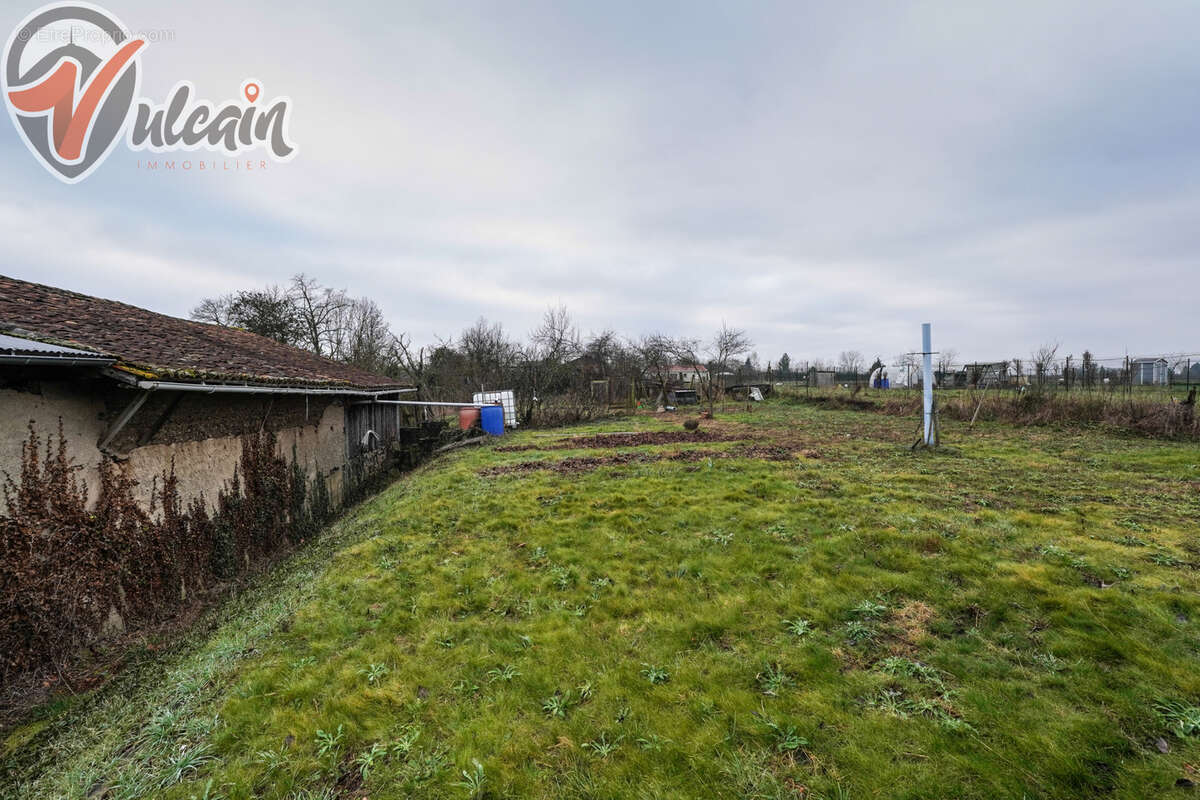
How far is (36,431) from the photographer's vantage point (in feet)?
11.6

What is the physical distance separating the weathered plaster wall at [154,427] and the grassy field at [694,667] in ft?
5.65

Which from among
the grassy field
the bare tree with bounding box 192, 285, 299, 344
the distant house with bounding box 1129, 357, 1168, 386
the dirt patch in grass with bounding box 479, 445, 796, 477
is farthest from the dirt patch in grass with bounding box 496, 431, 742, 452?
the bare tree with bounding box 192, 285, 299, 344

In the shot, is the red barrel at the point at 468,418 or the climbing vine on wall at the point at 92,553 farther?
the red barrel at the point at 468,418

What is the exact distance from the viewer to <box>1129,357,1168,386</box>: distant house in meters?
14.0

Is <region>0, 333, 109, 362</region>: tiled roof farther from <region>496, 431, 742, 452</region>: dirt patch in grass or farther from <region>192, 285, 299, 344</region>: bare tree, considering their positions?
<region>192, 285, 299, 344</region>: bare tree

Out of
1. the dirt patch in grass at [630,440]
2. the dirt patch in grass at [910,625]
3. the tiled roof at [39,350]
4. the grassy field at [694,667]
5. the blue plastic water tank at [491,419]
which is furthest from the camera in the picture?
the blue plastic water tank at [491,419]

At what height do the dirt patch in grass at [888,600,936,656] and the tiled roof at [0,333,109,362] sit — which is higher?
the tiled roof at [0,333,109,362]

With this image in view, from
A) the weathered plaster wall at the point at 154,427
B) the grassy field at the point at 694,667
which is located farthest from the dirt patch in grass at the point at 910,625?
the weathered plaster wall at the point at 154,427

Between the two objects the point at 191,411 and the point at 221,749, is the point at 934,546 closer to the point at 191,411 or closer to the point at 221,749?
the point at 221,749

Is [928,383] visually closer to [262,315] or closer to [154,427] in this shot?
[154,427]

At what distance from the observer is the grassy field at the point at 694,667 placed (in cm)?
233

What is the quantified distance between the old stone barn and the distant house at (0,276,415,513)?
2 centimetres

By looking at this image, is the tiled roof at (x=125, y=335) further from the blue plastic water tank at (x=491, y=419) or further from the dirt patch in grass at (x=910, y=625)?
the blue plastic water tank at (x=491, y=419)

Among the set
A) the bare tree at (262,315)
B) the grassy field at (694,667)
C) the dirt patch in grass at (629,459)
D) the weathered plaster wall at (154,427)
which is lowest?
the grassy field at (694,667)
